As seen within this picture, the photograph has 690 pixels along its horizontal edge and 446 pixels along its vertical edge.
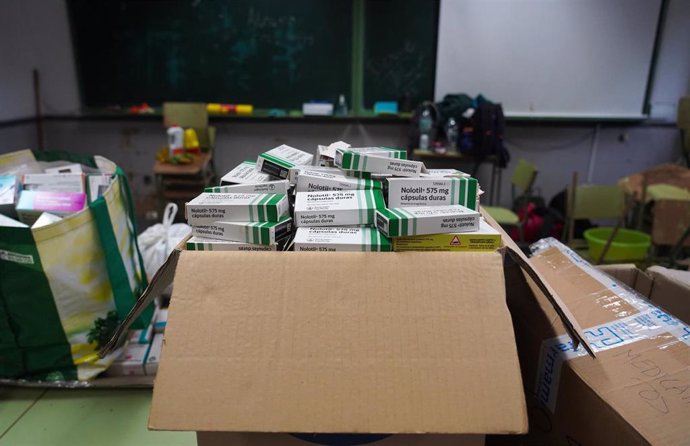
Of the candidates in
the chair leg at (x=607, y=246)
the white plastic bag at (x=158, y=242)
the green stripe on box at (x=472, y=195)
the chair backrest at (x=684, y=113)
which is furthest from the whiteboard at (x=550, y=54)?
the green stripe on box at (x=472, y=195)

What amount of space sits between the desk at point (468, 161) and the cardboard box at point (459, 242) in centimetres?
283

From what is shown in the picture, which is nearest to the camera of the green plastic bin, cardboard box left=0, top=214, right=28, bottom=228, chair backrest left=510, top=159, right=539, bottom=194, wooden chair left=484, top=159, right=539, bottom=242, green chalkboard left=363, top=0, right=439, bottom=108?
cardboard box left=0, top=214, right=28, bottom=228

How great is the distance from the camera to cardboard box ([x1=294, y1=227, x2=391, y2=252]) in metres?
0.78

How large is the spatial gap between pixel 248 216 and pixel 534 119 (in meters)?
3.60

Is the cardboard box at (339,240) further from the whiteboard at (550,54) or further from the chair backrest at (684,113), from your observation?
the chair backrest at (684,113)

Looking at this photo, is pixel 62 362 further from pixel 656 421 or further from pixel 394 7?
pixel 394 7

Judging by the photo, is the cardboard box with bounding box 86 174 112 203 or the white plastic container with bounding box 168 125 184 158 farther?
the white plastic container with bounding box 168 125 184 158

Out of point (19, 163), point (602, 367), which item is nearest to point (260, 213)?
point (602, 367)

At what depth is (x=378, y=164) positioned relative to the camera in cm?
100

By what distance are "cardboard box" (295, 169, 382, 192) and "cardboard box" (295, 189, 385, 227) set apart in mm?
73

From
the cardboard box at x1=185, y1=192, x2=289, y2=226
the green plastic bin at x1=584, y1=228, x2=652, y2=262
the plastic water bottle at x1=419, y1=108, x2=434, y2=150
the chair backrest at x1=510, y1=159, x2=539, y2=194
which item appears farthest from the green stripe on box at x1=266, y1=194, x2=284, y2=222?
the plastic water bottle at x1=419, y1=108, x2=434, y2=150

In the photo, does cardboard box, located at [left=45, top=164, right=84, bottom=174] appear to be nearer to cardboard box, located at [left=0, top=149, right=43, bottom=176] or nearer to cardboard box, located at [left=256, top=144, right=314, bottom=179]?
cardboard box, located at [left=0, top=149, right=43, bottom=176]

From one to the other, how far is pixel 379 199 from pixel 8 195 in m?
1.14

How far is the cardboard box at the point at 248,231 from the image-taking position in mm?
816
